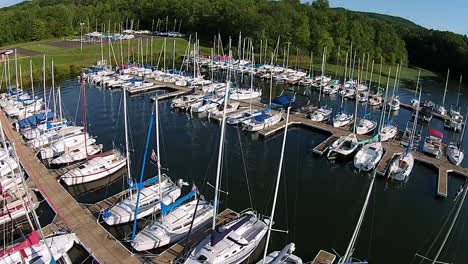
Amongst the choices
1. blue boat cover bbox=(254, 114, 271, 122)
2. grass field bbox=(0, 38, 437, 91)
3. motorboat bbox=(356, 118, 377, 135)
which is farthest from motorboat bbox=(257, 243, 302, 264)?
grass field bbox=(0, 38, 437, 91)

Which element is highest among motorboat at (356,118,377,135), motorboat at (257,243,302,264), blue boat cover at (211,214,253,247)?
motorboat at (356,118,377,135)

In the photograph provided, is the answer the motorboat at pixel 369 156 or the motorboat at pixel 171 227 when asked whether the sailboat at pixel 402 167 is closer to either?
the motorboat at pixel 369 156

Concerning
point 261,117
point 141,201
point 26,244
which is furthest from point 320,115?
point 26,244

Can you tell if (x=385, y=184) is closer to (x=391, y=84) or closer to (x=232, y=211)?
(x=232, y=211)

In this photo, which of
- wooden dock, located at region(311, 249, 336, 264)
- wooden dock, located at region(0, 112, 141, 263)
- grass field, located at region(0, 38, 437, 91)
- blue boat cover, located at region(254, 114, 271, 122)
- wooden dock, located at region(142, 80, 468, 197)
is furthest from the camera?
grass field, located at region(0, 38, 437, 91)

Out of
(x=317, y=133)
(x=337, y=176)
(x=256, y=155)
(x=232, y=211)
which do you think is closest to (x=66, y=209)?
(x=232, y=211)

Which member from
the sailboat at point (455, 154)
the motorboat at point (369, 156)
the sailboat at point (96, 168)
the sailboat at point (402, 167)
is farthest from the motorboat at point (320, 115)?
the sailboat at point (96, 168)

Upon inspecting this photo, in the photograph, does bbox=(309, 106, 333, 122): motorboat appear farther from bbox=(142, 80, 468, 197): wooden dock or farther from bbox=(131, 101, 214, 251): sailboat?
bbox=(131, 101, 214, 251): sailboat
